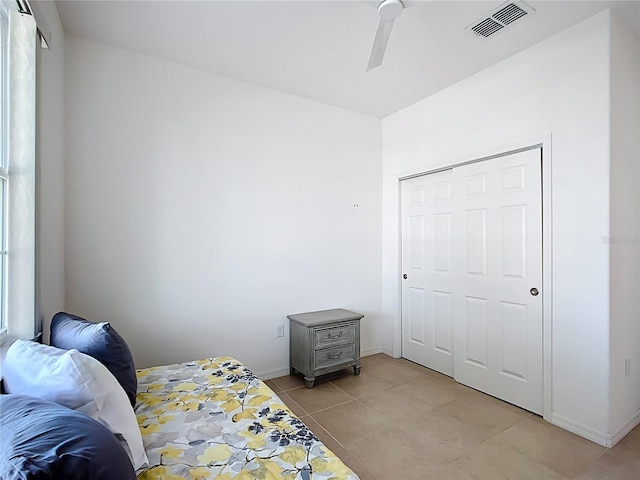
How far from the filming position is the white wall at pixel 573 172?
2.15 meters

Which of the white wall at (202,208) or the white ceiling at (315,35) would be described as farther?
the white wall at (202,208)

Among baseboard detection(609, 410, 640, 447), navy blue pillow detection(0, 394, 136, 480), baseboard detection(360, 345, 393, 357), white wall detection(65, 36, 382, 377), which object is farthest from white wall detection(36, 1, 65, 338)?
baseboard detection(609, 410, 640, 447)

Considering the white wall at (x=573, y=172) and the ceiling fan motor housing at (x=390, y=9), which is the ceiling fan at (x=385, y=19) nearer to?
the ceiling fan motor housing at (x=390, y=9)

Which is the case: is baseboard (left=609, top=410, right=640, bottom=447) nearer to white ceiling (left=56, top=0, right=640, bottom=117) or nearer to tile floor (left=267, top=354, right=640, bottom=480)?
tile floor (left=267, top=354, right=640, bottom=480)

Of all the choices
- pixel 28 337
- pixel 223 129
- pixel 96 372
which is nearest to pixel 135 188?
pixel 223 129

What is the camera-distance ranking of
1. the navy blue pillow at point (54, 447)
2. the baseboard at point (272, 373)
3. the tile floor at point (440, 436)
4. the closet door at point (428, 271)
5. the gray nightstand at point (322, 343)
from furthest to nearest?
the closet door at point (428, 271)
the baseboard at point (272, 373)
the gray nightstand at point (322, 343)
the tile floor at point (440, 436)
the navy blue pillow at point (54, 447)

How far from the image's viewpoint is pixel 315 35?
7.84 ft

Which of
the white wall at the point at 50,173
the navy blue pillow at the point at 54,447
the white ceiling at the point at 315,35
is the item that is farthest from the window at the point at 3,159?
the navy blue pillow at the point at 54,447

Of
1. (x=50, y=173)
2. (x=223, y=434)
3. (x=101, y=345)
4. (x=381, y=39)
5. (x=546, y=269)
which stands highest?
(x=381, y=39)

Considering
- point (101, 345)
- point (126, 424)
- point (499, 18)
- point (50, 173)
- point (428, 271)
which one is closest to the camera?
point (126, 424)

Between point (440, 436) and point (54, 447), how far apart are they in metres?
2.29

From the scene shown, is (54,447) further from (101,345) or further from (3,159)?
(3,159)

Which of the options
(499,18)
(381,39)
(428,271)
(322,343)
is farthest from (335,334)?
(499,18)

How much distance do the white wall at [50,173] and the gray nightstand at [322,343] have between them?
1876mm
